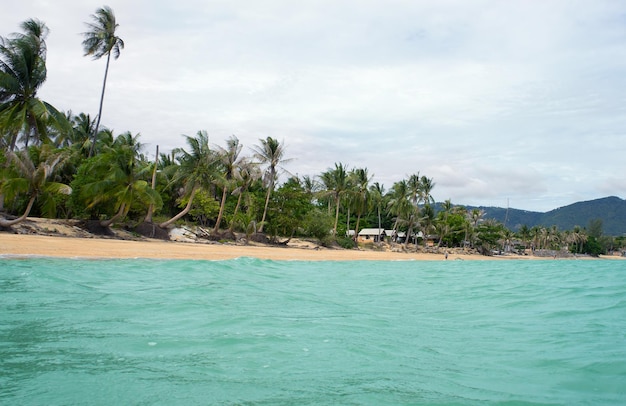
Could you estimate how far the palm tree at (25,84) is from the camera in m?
23.1

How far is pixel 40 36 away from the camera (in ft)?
82.2

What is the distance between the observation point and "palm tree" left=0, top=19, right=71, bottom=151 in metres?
23.1

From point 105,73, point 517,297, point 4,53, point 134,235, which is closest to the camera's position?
point 517,297

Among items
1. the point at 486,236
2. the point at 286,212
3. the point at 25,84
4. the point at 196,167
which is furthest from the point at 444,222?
the point at 25,84

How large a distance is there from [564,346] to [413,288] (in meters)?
7.55

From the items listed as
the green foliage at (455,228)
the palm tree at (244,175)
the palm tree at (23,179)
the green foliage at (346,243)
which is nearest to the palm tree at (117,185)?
the palm tree at (23,179)

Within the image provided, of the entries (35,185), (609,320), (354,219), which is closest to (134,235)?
(35,185)

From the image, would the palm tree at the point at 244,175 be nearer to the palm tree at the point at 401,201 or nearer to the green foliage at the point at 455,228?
the palm tree at the point at 401,201

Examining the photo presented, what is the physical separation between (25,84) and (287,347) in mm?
24554

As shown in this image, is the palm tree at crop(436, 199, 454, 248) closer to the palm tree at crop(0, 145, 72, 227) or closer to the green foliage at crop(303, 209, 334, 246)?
the green foliage at crop(303, 209, 334, 246)

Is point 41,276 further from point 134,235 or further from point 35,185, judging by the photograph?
point 134,235

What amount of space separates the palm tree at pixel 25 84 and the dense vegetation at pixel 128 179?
0.05m

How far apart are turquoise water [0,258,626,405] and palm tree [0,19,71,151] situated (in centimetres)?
1557

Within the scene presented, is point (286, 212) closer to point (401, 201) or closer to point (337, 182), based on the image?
point (337, 182)
